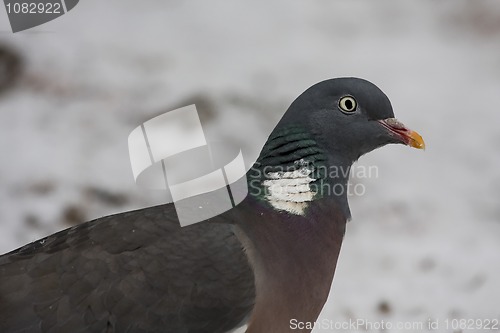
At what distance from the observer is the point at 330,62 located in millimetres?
9000

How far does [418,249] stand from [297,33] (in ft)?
12.6

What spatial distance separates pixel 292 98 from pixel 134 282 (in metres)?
4.99

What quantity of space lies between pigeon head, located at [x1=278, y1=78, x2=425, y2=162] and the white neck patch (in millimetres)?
221

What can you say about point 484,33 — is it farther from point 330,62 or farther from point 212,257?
point 212,257

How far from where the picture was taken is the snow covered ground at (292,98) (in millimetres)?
6164

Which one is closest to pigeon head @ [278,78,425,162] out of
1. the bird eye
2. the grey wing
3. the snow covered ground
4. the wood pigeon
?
the bird eye

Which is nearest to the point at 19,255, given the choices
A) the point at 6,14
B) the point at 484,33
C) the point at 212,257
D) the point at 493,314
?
the point at 212,257

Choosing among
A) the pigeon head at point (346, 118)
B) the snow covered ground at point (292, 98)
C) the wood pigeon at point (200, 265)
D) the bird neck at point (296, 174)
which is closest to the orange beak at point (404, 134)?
the pigeon head at point (346, 118)

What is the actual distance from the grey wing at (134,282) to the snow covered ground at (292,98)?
6.18ft

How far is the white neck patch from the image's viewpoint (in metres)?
3.97

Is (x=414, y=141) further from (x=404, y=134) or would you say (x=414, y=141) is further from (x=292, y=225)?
(x=292, y=225)

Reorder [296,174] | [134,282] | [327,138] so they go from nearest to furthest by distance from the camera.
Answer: [134,282] < [296,174] < [327,138]

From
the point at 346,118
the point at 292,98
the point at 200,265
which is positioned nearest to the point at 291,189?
the point at 346,118

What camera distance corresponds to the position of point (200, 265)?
12.1 feet
